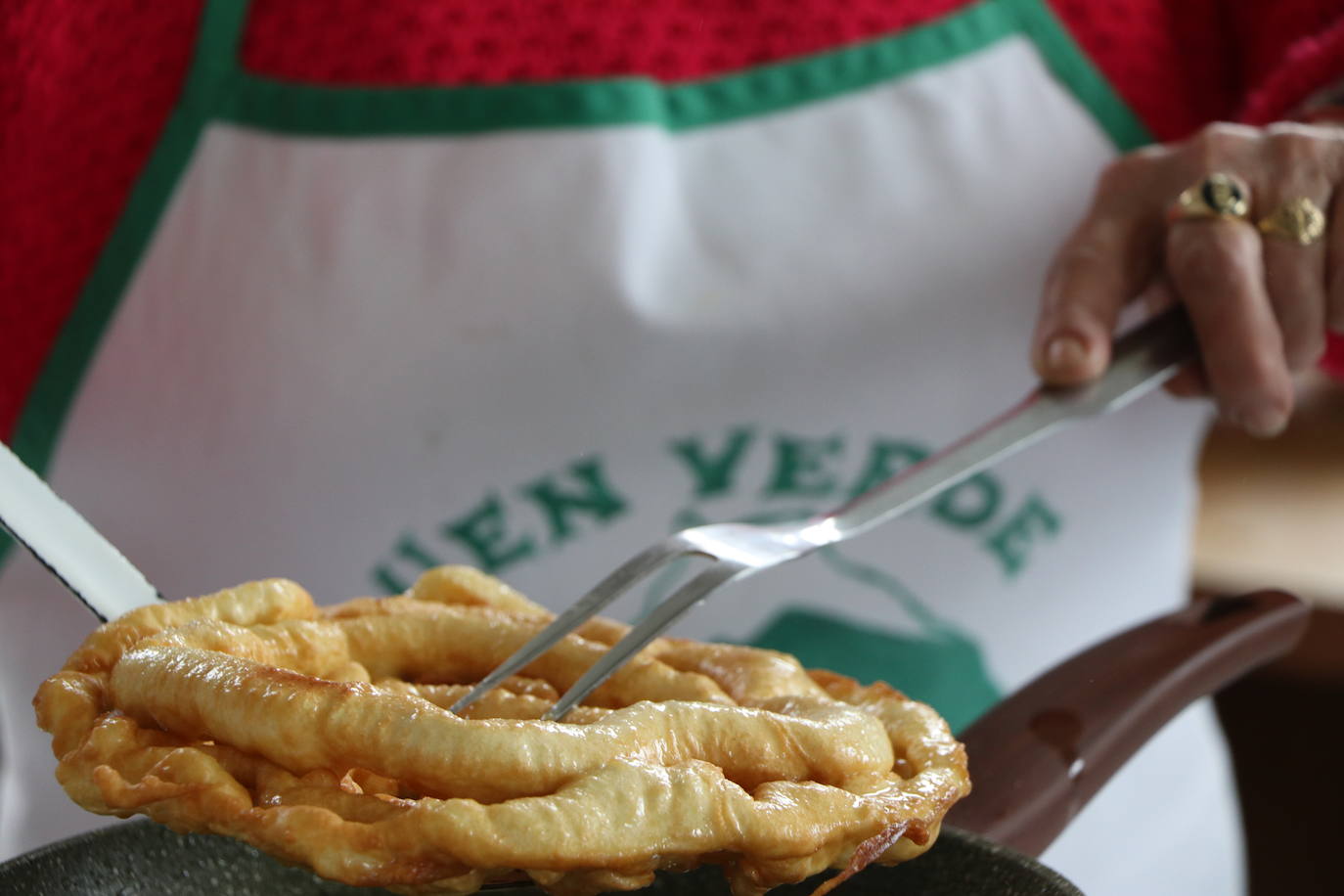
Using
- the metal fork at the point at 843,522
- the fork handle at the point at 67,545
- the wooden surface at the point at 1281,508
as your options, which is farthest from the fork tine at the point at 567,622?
the wooden surface at the point at 1281,508

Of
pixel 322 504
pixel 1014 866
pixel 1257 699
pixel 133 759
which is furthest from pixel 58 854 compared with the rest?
pixel 1257 699

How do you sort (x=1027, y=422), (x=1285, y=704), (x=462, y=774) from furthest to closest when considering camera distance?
(x=1285, y=704), (x=1027, y=422), (x=462, y=774)

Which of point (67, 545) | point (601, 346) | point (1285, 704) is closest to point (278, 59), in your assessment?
point (601, 346)

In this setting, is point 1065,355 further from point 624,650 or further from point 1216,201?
point 624,650

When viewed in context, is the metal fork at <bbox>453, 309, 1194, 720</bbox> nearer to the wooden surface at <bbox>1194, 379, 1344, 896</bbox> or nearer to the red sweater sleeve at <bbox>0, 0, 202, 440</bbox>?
the red sweater sleeve at <bbox>0, 0, 202, 440</bbox>

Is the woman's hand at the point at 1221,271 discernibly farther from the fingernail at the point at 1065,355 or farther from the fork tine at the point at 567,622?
the fork tine at the point at 567,622
